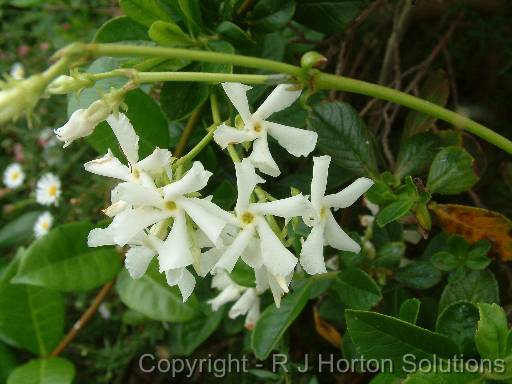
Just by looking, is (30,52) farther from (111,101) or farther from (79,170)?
(111,101)

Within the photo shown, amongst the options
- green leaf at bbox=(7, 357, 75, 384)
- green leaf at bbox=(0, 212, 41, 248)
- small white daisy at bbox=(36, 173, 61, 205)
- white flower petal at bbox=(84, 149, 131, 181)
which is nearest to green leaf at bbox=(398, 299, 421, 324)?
white flower petal at bbox=(84, 149, 131, 181)

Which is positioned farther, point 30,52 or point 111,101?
point 30,52

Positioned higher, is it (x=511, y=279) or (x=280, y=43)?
(x=280, y=43)

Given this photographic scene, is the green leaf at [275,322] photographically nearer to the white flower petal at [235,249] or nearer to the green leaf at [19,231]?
the white flower petal at [235,249]

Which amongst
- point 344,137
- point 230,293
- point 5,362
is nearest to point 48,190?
point 5,362

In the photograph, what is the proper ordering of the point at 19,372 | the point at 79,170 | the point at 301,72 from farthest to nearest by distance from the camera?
the point at 79,170 → the point at 19,372 → the point at 301,72

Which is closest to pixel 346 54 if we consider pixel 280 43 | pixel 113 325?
pixel 280 43

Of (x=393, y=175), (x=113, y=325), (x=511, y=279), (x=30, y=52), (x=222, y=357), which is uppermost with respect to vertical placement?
(x=393, y=175)

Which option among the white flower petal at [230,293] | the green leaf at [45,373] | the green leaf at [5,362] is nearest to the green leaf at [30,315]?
the green leaf at [45,373]
